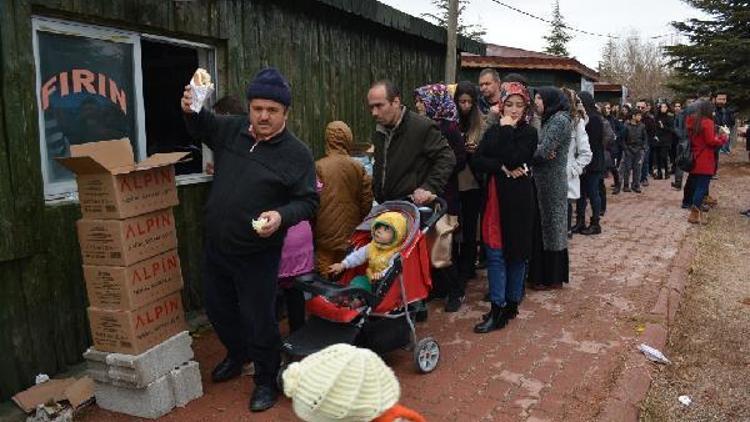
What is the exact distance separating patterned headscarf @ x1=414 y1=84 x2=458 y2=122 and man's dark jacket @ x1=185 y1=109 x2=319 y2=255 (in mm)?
2202

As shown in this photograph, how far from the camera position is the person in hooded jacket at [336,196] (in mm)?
4723

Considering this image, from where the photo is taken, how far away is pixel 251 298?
12.0 feet

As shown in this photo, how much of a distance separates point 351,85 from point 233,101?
9.52 feet

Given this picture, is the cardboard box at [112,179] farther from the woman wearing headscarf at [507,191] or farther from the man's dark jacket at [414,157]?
the woman wearing headscarf at [507,191]

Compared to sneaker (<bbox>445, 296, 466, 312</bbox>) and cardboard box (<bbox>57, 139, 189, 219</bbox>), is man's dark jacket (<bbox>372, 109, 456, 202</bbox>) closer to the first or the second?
sneaker (<bbox>445, 296, 466, 312</bbox>)

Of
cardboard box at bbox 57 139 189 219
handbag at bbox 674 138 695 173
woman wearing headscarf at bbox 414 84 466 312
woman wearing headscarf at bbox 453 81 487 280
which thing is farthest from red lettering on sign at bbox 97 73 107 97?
handbag at bbox 674 138 695 173

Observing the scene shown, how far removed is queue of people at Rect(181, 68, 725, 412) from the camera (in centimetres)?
354

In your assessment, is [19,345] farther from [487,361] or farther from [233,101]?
[487,361]

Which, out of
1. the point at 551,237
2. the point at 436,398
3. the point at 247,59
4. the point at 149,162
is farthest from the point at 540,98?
the point at 149,162

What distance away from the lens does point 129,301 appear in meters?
3.53

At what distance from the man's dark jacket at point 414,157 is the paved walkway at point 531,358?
49.7 inches

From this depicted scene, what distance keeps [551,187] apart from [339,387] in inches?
184

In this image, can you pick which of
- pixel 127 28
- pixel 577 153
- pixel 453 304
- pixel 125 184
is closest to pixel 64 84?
pixel 127 28

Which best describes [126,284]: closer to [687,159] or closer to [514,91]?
[514,91]
